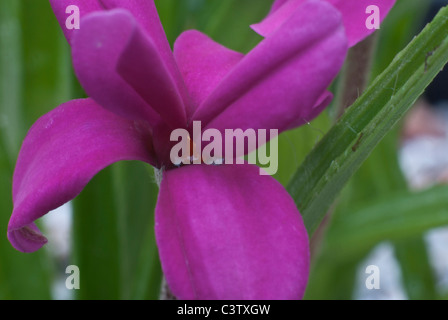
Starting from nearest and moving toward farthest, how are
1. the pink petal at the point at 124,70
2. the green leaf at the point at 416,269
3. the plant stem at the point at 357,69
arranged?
1. the pink petal at the point at 124,70
2. the plant stem at the point at 357,69
3. the green leaf at the point at 416,269

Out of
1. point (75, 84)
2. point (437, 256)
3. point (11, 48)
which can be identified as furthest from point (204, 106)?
point (437, 256)

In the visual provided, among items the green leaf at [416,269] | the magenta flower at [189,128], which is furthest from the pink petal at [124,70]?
the green leaf at [416,269]

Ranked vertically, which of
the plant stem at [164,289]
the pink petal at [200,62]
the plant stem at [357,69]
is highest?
the pink petal at [200,62]

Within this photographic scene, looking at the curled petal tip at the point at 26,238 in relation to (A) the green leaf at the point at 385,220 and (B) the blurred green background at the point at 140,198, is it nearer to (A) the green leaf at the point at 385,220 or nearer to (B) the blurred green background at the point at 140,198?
(B) the blurred green background at the point at 140,198

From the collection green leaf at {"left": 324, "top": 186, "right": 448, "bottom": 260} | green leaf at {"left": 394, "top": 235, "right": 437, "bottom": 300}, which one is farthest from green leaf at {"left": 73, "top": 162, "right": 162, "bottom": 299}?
green leaf at {"left": 394, "top": 235, "right": 437, "bottom": 300}

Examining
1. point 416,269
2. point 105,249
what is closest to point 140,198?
point 105,249

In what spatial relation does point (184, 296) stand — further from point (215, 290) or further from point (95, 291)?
point (95, 291)

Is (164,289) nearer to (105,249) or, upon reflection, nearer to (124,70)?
(124,70)

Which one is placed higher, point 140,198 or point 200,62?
point 200,62
